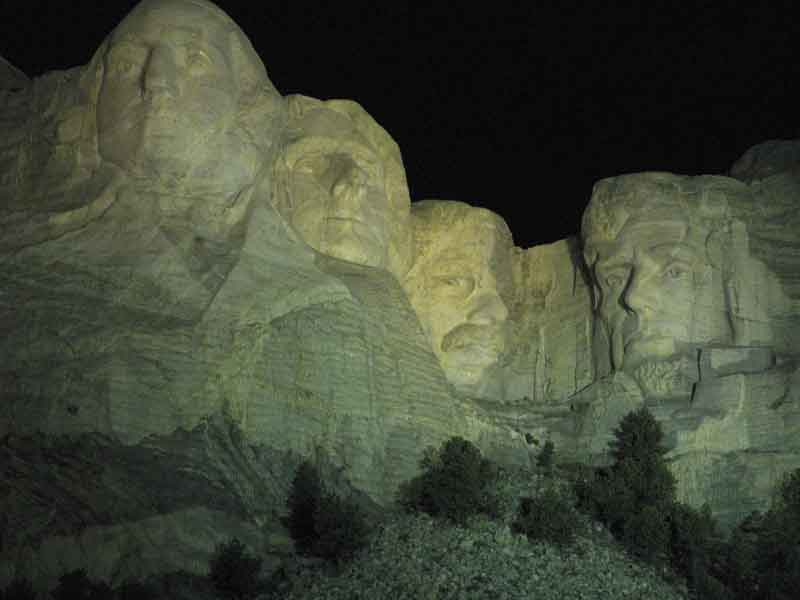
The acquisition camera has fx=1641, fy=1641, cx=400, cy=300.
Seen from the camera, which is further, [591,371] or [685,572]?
[591,371]

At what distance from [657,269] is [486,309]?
3426 mm

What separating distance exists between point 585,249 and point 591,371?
240cm

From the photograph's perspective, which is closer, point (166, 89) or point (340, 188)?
point (166, 89)

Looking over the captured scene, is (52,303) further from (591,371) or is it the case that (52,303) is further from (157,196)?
(591,371)

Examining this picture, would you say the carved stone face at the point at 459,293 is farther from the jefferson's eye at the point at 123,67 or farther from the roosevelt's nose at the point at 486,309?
the jefferson's eye at the point at 123,67

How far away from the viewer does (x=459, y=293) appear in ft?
104

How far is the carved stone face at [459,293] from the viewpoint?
31.5m

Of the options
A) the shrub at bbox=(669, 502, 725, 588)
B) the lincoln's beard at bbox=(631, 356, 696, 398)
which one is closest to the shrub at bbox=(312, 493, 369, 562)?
the shrub at bbox=(669, 502, 725, 588)

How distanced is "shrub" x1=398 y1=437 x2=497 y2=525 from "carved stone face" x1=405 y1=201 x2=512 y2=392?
5.49 meters

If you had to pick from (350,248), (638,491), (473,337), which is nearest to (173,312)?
(350,248)

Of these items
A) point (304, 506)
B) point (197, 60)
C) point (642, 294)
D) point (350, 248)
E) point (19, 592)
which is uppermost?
point (197, 60)

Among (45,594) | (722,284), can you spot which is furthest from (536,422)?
(45,594)

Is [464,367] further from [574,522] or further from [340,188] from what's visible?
[574,522]

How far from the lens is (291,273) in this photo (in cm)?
2564
